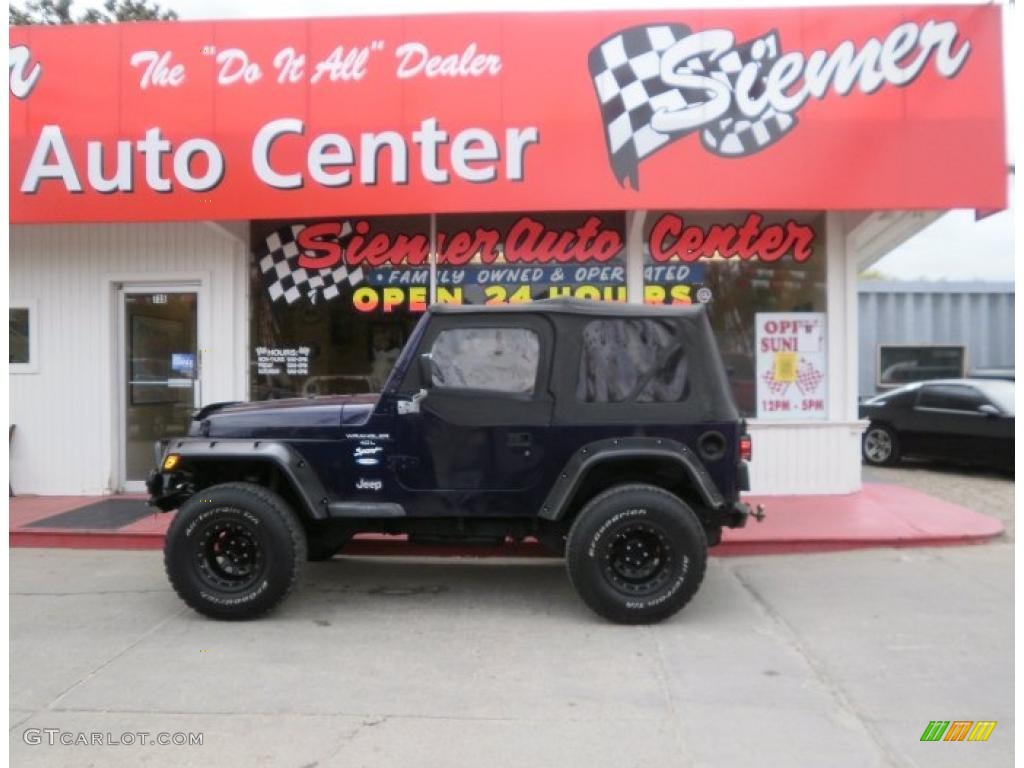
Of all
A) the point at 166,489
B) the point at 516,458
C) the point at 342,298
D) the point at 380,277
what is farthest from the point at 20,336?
the point at 516,458

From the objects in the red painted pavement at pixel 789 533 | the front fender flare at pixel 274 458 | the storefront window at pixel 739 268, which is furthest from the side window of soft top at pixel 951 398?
the front fender flare at pixel 274 458

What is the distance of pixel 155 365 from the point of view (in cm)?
924

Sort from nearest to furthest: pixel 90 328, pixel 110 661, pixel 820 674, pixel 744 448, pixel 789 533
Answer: pixel 820 674
pixel 110 661
pixel 744 448
pixel 789 533
pixel 90 328

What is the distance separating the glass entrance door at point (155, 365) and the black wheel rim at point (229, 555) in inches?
169

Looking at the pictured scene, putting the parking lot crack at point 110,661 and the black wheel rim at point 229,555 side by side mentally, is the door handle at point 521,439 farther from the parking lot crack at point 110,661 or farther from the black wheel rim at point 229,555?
the parking lot crack at point 110,661

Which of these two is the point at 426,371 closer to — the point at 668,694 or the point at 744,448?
the point at 744,448

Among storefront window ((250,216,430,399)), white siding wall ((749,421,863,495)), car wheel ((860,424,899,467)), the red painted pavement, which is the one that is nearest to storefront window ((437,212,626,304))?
storefront window ((250,216,430,399))

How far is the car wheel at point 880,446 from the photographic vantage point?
11961 millimetres

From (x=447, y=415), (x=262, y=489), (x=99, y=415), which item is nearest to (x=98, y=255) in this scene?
(x=99, y=415)

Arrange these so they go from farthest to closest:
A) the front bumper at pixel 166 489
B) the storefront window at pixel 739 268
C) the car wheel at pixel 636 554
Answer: the storefront window at pixel 739 268
the front bumper at pixel 166 489
the car wheel at pixel 636 554

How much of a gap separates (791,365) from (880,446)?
417 centimetres

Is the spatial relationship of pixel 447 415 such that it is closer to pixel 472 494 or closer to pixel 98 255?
pixel 472 494

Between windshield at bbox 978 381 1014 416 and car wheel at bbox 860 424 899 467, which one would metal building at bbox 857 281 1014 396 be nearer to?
car wheel at bbox 860 424 899 467

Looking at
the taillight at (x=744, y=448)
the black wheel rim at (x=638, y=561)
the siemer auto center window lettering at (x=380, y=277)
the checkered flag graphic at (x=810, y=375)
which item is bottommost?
the black wheel rim at (x=638, y=561)
